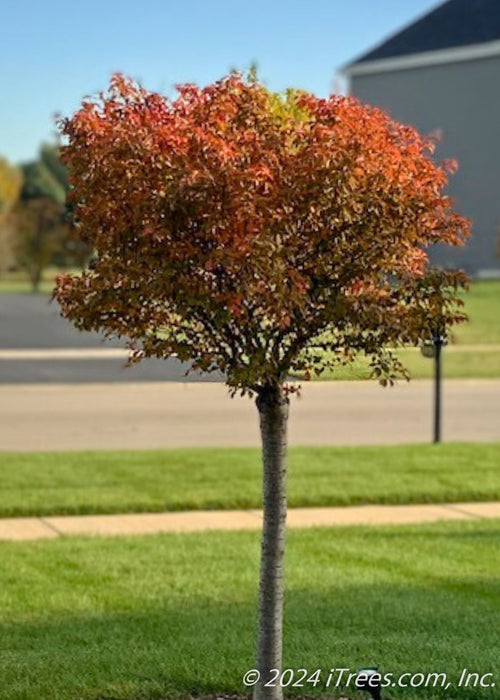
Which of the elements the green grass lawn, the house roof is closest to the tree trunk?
the green grass lawn

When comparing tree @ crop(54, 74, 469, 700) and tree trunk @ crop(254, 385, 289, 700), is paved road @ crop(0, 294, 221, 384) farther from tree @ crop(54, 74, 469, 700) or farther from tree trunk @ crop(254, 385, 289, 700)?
tree @ crop(54, 74, 469, 700)

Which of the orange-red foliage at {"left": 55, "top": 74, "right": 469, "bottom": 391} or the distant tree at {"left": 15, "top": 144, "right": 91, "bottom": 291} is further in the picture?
the distant tree at {"left": 15, "top": 144, "right": 91, "bottom": 291}

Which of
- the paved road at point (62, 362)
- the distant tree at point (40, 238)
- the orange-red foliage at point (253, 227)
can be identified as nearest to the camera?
the orange-red foliage at point (253, 227)

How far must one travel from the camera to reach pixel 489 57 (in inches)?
2520

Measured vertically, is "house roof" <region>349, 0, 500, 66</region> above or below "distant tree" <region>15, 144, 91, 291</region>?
above

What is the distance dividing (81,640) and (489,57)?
5904 centimetres

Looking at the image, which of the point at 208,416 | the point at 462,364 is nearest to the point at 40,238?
the point at 462,364

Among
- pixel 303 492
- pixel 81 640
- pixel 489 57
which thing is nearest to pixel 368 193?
pixel 81 640

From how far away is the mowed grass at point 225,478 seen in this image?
11703mm

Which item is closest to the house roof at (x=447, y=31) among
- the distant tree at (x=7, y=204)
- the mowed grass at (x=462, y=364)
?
the distant tree at (x=7, y=204)

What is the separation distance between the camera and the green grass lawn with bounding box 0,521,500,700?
6.67 meters

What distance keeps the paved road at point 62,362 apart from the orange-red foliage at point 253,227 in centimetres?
929

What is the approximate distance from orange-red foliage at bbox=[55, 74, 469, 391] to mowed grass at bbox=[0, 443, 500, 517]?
585cm

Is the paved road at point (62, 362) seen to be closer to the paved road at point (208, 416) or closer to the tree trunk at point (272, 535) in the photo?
the paved road at point (208, 416)
